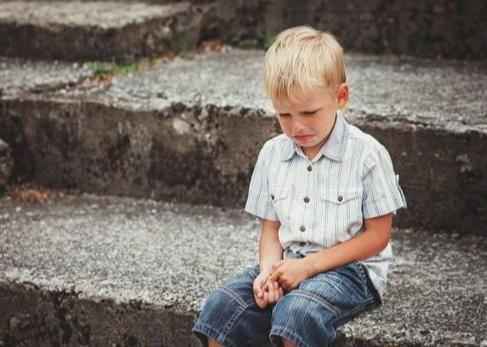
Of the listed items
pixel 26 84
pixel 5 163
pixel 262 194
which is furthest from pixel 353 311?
pixel 26 84

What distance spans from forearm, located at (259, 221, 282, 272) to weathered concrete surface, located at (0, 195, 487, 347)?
201 mm

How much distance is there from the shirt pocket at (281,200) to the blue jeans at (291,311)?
16 cm

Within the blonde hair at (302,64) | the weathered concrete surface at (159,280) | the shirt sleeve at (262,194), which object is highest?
the blonde hair at (302,64)

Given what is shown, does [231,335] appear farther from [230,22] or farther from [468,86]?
[230,22]

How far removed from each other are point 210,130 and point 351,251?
93 cm

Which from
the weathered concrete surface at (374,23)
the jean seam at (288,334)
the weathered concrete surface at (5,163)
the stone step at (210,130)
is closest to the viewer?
the jean seam at (288,334)

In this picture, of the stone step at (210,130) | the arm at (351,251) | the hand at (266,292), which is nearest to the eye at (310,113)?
the arm at (351,251)

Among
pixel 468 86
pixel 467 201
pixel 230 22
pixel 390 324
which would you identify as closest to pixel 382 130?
pixel 467 201

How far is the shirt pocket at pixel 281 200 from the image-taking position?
2.10 meters

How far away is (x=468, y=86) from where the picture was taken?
2936mm

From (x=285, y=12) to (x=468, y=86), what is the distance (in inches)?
37.6

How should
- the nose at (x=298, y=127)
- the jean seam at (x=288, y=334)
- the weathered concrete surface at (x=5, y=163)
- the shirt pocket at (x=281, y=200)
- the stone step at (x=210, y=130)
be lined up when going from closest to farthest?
1. the jean seam at (x=288, y=334)
2. the nose at (x=298, y=127)
3. the shirt pocket at (x=281, y=200)
4. the stone step at (x=210, y=130)
5. the weathered concrete surface at (x=5, y=163)

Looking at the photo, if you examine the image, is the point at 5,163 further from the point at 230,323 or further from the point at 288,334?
the point at 288,334

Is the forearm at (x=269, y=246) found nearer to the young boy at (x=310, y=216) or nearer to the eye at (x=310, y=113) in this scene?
the young boy at (x=310, y=216)
